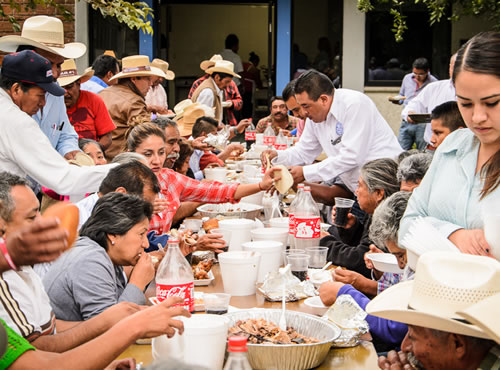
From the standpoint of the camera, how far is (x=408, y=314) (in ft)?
5.83

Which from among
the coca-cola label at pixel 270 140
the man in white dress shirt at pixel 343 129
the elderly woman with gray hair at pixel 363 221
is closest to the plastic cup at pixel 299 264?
the elderly woman with gray hair at pixel 363 221

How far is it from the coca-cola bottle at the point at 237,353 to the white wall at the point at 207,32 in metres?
15.6

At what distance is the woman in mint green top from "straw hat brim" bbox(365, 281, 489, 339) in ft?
0.76

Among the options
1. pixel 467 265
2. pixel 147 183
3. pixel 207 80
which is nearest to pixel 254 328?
pixel 467 265

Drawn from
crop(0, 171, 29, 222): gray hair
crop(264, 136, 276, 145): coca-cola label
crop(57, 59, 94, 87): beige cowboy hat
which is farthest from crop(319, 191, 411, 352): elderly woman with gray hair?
crop(264, 136, 276, 145): coca-cola label

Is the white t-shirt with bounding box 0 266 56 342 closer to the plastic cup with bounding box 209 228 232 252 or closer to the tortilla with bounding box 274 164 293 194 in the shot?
the plastic cup with bounding box 209 228 232 252

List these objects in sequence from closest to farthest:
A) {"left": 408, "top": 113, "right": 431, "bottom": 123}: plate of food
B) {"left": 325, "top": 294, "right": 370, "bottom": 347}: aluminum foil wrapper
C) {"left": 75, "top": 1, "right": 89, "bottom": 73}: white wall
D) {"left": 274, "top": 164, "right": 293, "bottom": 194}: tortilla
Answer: {"left": 325, "top": 294, "right": 370, "bottom": 347}: aluminum foil wrapper < {"left": 274, "top": 164, "right": 293, "bottom": 194}: tortilla < {"left": 408, "top": 113, "right": 431, "bottom": 123}: plate of food < {"left": 75, "top": 1, "right": 89, "bottom": 73}: white wall

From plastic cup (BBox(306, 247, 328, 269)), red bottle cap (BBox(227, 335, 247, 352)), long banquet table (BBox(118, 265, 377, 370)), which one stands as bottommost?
long banquet table (BBox(118, 265, 377, 370))

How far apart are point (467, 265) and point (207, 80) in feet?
26.0

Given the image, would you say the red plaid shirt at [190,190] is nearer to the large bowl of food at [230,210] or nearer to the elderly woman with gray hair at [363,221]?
the large bowl of food at [230,210]

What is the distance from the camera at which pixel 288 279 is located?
2869mm

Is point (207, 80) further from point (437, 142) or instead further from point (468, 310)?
point (468, 310)

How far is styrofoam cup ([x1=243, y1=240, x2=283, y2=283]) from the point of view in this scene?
301 centimetres

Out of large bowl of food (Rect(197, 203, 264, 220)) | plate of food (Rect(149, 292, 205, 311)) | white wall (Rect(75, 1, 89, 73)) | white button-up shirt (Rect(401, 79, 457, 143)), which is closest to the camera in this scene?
plate of food (Rect(149, 292, 205, 311))
